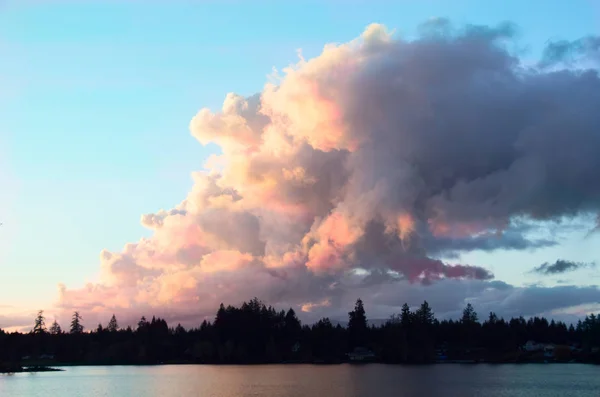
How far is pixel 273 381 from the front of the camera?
126188 millimetres

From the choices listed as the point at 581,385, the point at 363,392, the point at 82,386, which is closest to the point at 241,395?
the point at 363,392

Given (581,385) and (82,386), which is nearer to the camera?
(581,385)

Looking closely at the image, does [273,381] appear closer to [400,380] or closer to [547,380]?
[400,380]

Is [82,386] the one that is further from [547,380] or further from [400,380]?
[547,380]

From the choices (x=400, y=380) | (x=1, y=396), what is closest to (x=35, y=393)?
(x=1, y=396)

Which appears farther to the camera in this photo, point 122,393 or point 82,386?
point 82,386

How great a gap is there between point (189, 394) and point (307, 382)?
28046 millimetres

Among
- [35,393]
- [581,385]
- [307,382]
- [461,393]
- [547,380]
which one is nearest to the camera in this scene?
[461,393]

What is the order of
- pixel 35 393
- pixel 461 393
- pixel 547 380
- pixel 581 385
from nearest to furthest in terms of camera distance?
pixel 461 393 → pixel 35 393 → pixel 581 385 → pixel 547 380

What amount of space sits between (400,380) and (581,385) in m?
32.1

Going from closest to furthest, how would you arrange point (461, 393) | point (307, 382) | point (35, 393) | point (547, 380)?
point (461, 393) → point (35, 393) → point (307, 382) → point (547, 380)

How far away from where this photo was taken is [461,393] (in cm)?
9819

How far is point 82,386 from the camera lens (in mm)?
126188

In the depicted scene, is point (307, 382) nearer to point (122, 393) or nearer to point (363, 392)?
point (363, 392)
